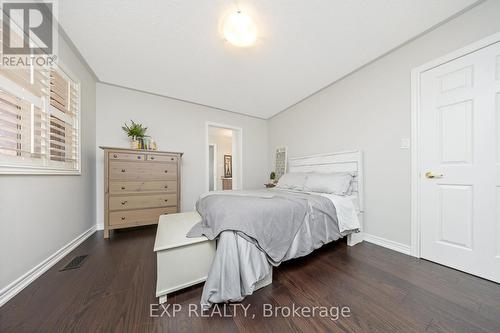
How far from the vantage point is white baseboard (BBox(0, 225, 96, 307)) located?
1.17 m

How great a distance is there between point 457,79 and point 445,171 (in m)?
0.87

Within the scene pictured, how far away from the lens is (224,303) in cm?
118

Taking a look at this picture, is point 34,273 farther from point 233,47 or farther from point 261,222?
point 233,47

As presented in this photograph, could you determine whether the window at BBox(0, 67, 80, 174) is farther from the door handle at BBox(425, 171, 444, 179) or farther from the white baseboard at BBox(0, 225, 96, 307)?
the door handle at BBox(425, 171, 444, 179)

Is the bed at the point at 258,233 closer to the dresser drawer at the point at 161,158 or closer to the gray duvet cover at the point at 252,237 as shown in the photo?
the gray duvet cover at the point at 252,237

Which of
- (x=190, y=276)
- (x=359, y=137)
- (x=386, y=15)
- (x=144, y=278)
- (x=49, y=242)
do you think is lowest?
(x=144, y=278)

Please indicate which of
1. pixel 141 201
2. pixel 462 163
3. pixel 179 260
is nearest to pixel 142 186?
pixel 141 201

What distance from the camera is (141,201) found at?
2.53m

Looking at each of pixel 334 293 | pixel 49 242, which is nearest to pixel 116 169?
pixel 49 242

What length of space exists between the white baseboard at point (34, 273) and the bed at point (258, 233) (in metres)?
1.25

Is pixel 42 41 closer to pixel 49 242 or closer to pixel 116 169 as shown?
pixel 116 169

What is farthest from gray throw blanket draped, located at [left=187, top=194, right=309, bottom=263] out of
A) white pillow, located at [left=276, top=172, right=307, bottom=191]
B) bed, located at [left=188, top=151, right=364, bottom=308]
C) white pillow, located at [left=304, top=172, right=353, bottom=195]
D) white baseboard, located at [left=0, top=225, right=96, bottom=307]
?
white baseboard, located at [left=0, top=225, right=96, bottom=307]

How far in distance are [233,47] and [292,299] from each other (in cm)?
253

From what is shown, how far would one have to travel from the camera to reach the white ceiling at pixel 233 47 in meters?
1.50
